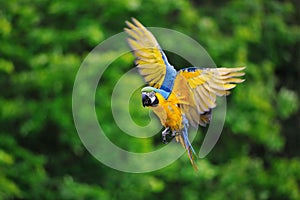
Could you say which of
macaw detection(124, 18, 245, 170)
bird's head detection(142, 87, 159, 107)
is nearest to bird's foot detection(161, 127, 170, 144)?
macaw detection(124, 18, 245, 170)

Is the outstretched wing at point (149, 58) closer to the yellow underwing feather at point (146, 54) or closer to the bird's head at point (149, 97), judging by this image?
the yellow underwing feather at point (146, 54)

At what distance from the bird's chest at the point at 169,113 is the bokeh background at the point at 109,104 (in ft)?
13.6

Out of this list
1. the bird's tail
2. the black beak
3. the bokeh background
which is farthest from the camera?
the bokeh background

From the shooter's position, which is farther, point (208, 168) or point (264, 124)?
point (264, 124)

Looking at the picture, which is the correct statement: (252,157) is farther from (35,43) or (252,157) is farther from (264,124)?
(35,43)

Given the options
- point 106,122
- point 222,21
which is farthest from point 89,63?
point 222,21

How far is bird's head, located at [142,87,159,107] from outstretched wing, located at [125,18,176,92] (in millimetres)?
110

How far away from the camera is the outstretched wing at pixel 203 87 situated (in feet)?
3.96

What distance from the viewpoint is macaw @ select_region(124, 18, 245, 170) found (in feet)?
3.78

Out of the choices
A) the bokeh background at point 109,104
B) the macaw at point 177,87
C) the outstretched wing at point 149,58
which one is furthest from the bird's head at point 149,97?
the bokeh background at point 109,104

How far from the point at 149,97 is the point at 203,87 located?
213mm

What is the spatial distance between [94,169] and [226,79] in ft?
17.2

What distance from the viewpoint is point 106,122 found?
19.0 feet

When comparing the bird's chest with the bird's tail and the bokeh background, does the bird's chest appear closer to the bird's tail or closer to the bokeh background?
the bird's tail
